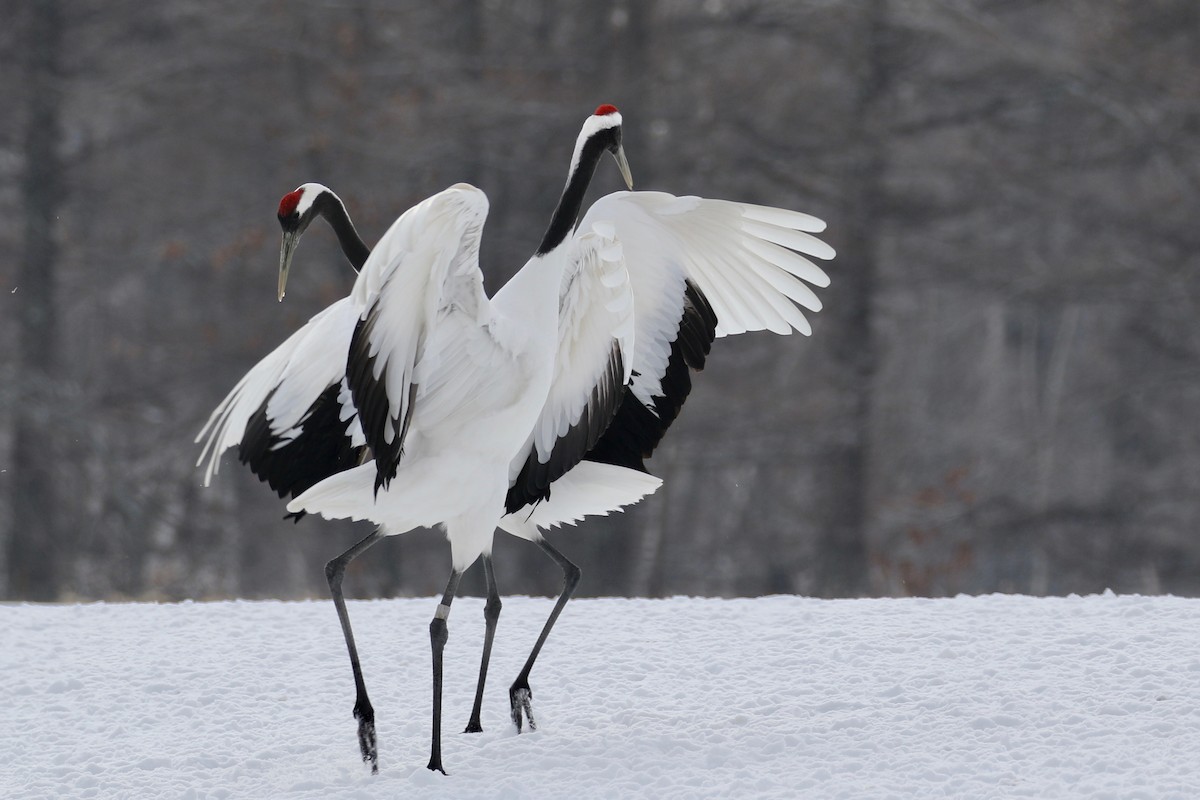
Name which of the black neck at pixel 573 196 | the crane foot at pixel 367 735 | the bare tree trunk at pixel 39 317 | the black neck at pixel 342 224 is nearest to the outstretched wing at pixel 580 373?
the black neck at pixel 573 196

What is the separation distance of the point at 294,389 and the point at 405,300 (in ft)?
→ 2.88

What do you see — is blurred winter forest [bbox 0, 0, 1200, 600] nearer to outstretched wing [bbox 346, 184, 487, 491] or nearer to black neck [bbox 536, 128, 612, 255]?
black neck [bbox 536, 128, 612, 255]

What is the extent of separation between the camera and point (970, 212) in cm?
1448

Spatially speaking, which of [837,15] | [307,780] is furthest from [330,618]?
[837,15]

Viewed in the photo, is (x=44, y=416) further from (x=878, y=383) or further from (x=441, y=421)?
(x=441, y=421)

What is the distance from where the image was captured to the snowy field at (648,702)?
14.0 feet

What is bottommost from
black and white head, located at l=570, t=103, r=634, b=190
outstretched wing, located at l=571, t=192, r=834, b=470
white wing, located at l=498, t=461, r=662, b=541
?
white wing, located at l=498, t=461, r=662, b=541

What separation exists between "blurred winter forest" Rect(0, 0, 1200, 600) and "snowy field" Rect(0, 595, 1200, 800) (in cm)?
703

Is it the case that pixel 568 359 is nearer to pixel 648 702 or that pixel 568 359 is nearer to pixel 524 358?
pixel 524 358

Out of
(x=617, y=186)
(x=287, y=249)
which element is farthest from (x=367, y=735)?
(x=617, y=186)

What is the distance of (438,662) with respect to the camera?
4434 mm

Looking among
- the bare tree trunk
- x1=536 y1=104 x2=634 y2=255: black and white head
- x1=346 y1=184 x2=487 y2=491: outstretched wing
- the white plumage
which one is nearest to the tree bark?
the bare tree trunk

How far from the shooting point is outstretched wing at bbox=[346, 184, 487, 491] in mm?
Answer: 3877

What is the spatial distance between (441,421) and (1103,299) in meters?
10.7
